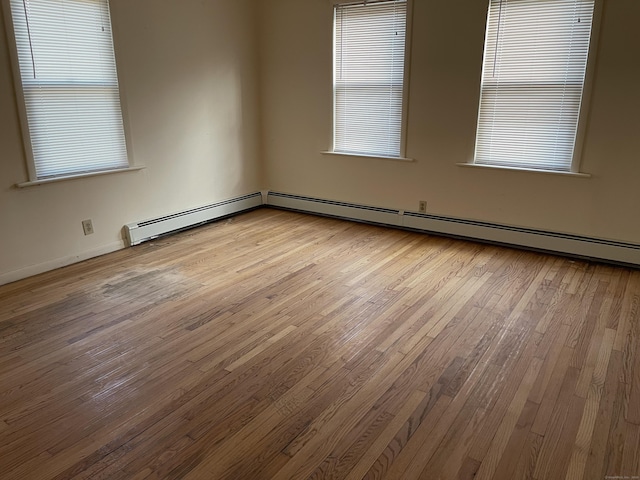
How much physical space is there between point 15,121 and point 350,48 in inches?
117

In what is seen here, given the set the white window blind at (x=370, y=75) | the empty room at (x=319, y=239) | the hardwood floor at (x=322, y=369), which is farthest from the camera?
the white window blind at (x=370, y=75)

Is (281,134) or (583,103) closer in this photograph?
(583,103)

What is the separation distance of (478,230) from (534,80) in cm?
135

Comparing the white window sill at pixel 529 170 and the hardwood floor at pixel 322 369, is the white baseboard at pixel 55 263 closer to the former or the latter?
the hardwood floor at pixel 322 369

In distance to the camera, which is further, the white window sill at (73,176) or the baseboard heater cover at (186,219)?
the baseboard heater cover at (186,219)

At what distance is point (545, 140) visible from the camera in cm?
404

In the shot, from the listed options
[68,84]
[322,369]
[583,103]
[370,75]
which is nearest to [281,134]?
[370,75]

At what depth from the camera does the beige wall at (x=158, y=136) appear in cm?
361

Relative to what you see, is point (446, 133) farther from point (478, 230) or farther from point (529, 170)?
point (478, 230)

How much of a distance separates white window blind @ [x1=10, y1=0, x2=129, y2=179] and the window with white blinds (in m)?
3.11

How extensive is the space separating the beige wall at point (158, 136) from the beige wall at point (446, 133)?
1.28ft

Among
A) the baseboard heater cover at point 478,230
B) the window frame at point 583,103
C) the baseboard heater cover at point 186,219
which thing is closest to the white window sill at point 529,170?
the window frame at point 583,103

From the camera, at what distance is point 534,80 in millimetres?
3957

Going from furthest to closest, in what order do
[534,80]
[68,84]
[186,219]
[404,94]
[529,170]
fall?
[186,219] → [404,94] → [529,170] → [534,80] → [68,84]
